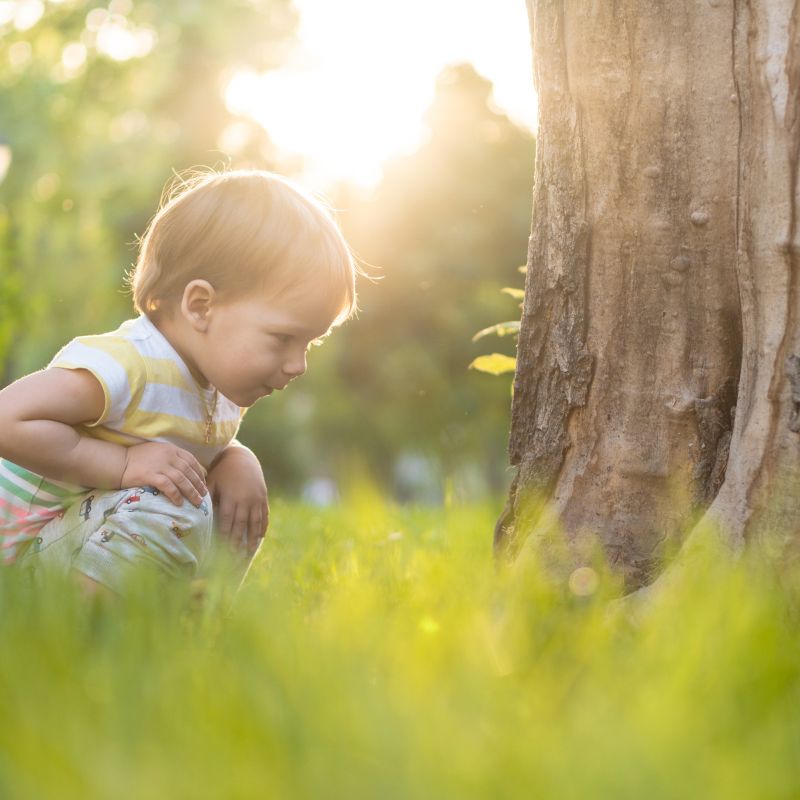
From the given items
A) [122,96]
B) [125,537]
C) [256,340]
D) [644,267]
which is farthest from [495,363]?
[122,96]

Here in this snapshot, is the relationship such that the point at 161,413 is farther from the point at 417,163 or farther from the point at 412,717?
A: the point at 417,163

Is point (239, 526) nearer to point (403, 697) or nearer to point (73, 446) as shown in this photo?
point (73, 446)

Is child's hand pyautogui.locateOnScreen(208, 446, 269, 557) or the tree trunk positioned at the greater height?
the tree trunk

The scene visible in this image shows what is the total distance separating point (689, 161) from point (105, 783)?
7.66ft

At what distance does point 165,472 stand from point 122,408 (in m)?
0.23

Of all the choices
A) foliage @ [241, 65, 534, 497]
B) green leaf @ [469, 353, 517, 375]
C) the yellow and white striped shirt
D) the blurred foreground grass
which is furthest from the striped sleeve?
foliage @ [241, 65, 534, 497]

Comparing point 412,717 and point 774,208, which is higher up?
point 774,208

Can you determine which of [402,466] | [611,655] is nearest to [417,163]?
[402,466]

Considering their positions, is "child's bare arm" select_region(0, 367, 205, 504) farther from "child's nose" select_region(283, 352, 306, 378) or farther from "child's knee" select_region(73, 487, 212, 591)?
"child's nose" select_region(283, 352, 306, 378)

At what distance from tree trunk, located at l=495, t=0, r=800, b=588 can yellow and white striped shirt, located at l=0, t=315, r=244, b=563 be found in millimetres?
1018

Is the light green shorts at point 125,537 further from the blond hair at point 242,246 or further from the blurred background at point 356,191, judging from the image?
the blurred background at point 356,191

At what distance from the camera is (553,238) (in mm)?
3020

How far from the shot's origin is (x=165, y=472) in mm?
2715

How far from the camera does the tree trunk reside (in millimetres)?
2713
